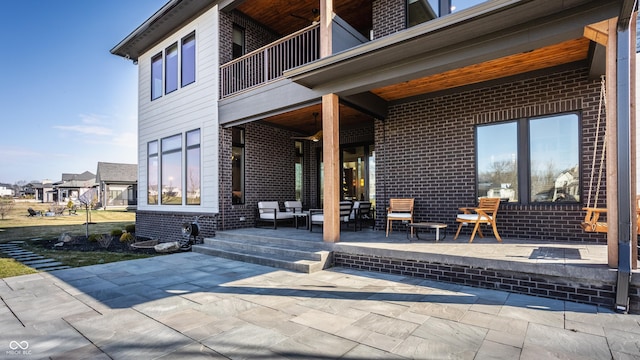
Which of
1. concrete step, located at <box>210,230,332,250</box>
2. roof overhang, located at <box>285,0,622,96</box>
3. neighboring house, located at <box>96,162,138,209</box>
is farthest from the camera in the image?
neighboring house, located at <box>96,162,138,209</box>

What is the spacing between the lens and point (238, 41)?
353 inches

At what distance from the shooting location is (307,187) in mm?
10859

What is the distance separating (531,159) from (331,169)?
373cm

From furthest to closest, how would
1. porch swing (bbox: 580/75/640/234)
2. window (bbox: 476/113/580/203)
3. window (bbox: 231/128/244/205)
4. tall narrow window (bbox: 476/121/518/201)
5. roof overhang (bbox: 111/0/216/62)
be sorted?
window (bbox: 231/128/244/205), roof overhang (bbox: 111/0/216/62), tall narrow window (bbox: 476/121/518/201), window (bbox: 476/113/580/203), porch swing (bbox: 580/75/640/234)

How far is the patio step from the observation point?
554cm

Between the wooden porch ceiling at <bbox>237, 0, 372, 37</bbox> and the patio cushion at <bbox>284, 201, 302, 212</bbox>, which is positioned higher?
the wooden porch ceiling at <bbox>237, 0, 372, 37</bbox>

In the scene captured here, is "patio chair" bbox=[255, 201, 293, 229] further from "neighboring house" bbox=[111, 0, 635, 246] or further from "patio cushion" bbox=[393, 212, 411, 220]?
"patio cushion" bbox=[393, 212, 411, 220]

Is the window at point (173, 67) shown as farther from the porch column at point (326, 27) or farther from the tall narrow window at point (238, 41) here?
the porch column at point (326, 27)

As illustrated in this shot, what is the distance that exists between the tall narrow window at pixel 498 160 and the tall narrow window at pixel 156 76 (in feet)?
31.6

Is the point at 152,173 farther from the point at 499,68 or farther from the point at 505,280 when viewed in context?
the point at 505,280

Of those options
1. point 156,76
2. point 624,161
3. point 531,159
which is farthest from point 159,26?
point 624,161

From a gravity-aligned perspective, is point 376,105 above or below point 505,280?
above

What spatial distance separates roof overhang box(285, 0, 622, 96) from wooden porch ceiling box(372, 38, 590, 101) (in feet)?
3.57

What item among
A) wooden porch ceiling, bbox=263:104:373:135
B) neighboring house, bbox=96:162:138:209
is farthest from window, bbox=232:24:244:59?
neighboring house, bbox=96:162:138:209
